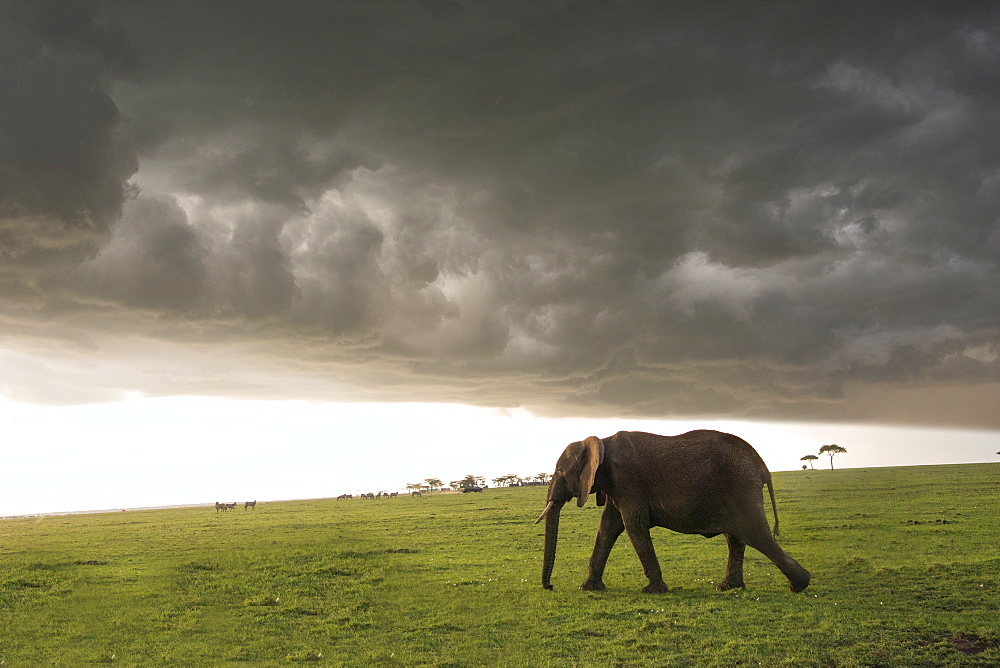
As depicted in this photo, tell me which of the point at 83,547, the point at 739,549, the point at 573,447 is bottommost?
the point at 83,547

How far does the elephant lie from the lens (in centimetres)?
1653

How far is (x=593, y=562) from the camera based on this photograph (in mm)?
18109

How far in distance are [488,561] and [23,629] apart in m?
13.5

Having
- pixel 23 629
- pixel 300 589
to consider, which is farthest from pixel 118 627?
pixel 300 589

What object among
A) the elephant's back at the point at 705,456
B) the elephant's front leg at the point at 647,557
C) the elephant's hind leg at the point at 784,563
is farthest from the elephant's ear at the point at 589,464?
the elephant's hind leg at the point at 784,563

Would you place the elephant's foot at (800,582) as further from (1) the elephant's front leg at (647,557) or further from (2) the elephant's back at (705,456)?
(1) the elephant's front leg at (647,557)

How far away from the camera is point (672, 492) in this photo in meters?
17.3

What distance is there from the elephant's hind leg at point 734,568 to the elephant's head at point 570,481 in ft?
11.9

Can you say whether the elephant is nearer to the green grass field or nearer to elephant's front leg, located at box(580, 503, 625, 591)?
elephant's front leg, located at box(580, 503, 625, 591)

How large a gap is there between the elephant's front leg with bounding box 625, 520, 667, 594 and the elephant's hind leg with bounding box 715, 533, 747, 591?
158cm

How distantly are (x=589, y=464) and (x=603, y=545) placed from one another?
2.16 meters

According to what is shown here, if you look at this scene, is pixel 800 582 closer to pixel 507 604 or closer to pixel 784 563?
pixel 784 563

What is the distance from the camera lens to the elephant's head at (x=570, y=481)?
18188 millimetres

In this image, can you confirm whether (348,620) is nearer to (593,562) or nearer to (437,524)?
(593,562)
